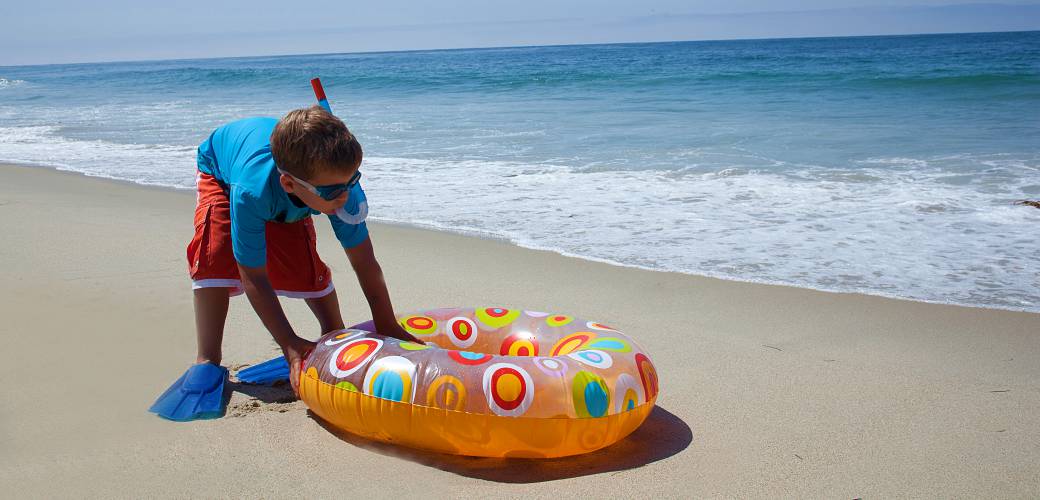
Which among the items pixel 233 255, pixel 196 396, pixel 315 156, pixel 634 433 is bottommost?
pixel 634 433

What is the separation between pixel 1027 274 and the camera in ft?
16.4

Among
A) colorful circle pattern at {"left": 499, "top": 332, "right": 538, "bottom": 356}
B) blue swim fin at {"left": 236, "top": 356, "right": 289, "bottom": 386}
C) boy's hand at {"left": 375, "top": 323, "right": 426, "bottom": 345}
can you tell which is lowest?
blue swim fin at {"left": 236, "top": 356, "right": 289, "bottom": 386}

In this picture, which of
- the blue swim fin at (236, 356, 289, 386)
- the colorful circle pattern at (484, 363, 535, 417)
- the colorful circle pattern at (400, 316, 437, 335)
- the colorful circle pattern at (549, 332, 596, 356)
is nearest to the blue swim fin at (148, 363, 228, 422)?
the blue swim fin at (236, 356, 289, 386)

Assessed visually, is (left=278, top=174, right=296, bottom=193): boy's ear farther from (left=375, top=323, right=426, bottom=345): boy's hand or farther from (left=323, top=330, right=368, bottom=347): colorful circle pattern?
(left=375, top=323, right=426, bottom=345): boy's hand

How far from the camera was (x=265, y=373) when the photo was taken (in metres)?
3.58

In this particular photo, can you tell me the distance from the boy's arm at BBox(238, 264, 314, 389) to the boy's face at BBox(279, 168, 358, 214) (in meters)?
0.34

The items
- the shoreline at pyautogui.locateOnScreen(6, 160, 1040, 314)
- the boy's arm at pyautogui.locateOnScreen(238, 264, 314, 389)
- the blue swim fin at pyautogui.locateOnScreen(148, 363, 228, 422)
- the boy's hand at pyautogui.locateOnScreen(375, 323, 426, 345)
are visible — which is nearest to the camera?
the boy's arm at pyautogui.locateOnScreen(238, 264, 314, 389)

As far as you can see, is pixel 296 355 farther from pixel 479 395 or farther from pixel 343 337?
pixel 479 395

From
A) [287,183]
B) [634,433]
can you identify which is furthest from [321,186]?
[634,433]

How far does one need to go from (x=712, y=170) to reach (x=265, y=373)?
238 inches

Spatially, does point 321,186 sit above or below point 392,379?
above

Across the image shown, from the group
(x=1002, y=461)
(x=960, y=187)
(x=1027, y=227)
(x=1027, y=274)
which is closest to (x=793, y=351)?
(x=1002, y=461)

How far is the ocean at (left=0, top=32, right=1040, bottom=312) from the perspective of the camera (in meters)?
5.44

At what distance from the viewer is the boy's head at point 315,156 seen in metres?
2.79
